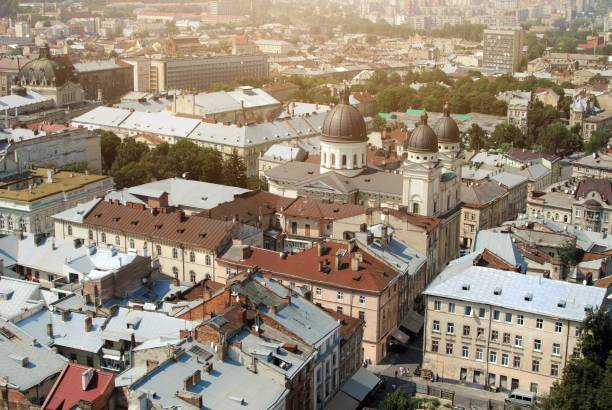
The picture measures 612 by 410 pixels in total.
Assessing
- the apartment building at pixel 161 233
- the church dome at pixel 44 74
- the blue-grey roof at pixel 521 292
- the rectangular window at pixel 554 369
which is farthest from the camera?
the church dome at pixel 44 74

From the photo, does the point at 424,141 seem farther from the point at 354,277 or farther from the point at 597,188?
the point at 354,277

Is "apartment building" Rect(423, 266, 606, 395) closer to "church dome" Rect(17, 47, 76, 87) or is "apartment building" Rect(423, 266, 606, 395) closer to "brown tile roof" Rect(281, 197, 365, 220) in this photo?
"brown tile roof" Rect(281, 197, 365, 220)

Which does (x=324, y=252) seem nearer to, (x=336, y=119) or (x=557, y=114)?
(x=336, y=119)

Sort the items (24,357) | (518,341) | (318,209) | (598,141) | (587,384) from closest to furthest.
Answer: (24,357) → (587,384) → (518,341) → (318,209) → (598,141)

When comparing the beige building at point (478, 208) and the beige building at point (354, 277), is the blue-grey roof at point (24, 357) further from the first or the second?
the beige building at point (478, 208)

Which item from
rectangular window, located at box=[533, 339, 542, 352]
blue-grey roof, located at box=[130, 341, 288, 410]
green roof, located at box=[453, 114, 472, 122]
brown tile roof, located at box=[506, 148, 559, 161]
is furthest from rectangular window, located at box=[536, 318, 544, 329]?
green roof, located at box=[453, 114, 472, 122]

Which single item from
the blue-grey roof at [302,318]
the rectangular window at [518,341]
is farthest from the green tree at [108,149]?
the rectangular window at [518,341]

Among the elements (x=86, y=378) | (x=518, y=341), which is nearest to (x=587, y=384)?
(x=518, y=341)
